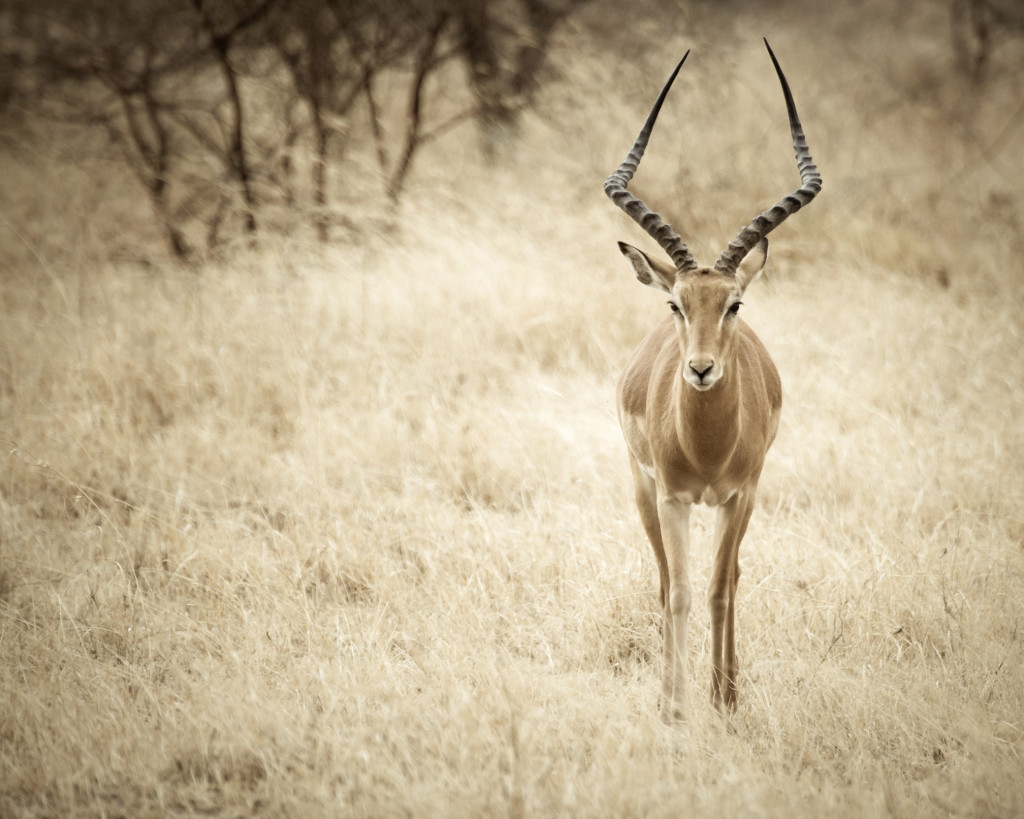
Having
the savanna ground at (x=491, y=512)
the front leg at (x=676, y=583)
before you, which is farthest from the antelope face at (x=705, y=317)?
the savanna ground at (x=491, y=512)

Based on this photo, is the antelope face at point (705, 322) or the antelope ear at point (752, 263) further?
the antelope ear at point (752, 263)

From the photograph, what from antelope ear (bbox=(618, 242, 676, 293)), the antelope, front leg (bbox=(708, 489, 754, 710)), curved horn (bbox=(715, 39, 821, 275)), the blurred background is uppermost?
the blurred background

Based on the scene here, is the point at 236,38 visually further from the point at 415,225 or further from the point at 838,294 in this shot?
the point at 838,294

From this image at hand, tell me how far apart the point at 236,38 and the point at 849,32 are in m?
10.9

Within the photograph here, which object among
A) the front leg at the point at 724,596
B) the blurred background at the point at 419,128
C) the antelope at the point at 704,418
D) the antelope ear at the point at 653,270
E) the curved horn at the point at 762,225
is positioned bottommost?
the front leg at the point at 724,596

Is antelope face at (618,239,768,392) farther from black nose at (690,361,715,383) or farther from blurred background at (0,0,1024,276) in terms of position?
blurred background at (0,0,1024,276)

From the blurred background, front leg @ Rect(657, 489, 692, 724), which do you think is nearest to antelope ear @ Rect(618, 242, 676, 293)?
front leg @ Rect(657, 489, 692, 724)

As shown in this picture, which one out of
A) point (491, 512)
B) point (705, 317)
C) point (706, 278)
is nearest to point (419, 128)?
point (491, 512)

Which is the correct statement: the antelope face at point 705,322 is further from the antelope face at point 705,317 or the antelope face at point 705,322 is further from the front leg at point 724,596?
the front leg at point 724,596

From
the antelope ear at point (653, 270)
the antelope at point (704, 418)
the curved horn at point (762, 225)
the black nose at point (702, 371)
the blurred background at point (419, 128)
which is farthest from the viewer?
the blurred background at point (419, 128)

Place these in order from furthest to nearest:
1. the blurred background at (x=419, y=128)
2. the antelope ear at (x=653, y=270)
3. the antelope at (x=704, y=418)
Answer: the blurred background at (x=419, y=128) < the antelope ear at (x=653, y=270) < the antelope at (x=704, y=418)

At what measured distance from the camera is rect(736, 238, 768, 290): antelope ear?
3.38 meters

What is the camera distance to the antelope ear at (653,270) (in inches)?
133

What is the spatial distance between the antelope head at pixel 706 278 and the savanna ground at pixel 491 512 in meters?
1.30
